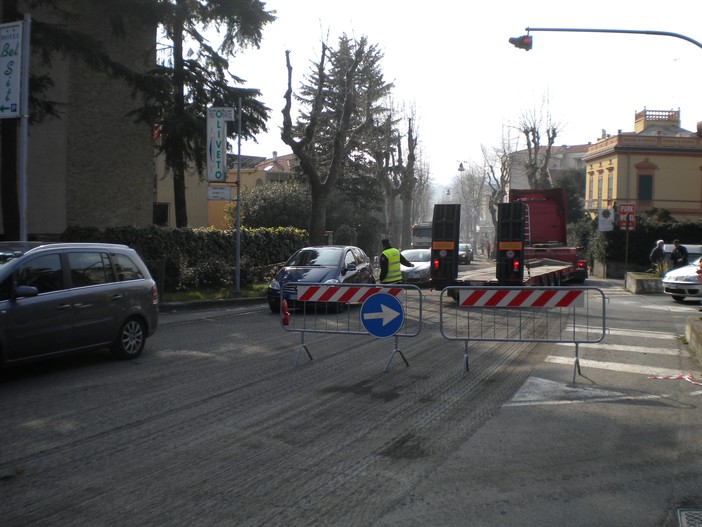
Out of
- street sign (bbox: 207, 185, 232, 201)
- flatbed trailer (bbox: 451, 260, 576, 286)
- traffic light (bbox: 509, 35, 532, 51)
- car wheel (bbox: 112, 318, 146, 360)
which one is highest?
traffic light (bbox: 509, 35, 532, 51)

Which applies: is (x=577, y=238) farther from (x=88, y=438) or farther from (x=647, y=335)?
(x=88, y=438)

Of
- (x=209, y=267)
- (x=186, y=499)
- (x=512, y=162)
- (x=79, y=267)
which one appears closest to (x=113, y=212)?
(x=209, y=267)

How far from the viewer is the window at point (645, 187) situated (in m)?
54.3

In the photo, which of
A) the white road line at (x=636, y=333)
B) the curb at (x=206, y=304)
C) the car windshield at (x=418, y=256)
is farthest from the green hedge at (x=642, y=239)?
the white road line at (x=636, y=333)

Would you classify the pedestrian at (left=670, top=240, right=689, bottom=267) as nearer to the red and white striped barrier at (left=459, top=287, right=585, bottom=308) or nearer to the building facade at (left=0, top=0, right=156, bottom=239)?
the red and white striped barrier at (left=459, top=287, right=585, bottom=308)

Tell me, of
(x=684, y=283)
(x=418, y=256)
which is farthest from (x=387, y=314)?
(x=418, y=256)

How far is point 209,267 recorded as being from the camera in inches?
883

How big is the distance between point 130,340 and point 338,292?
3.12 meters

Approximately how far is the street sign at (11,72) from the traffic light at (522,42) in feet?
34.7

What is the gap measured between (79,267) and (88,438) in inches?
151

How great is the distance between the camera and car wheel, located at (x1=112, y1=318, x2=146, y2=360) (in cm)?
1028

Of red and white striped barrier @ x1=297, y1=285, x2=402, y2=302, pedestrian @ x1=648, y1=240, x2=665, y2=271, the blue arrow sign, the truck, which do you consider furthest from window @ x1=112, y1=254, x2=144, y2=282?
pedestrian @ x1=648, y1=240, x2=665, y2=271

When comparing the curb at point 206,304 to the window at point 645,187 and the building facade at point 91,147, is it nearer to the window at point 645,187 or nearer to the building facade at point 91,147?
the building facade at point 91,147

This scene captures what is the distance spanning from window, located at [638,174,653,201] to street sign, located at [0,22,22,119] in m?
49.3
